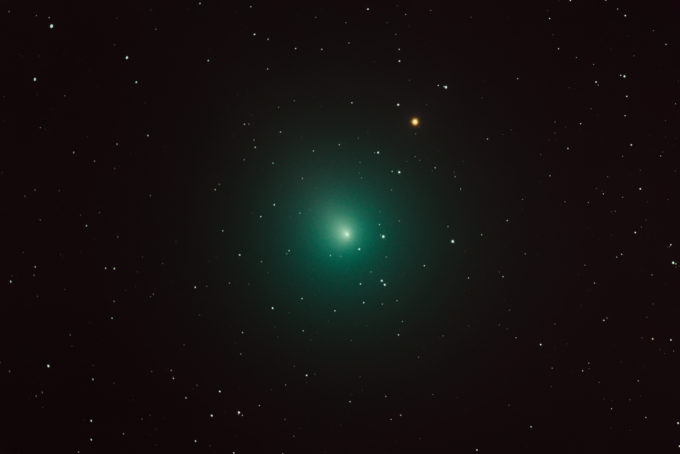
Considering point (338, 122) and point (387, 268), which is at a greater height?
point (338, 122)

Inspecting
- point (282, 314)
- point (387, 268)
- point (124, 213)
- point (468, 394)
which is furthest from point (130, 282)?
point (468, 394)

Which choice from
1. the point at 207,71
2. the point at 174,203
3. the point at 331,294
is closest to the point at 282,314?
the point at 331,294

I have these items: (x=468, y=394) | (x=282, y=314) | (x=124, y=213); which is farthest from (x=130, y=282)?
(x=468, y=394)

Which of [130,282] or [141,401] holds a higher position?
[130,282]

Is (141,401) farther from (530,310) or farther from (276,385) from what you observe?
(530,310)

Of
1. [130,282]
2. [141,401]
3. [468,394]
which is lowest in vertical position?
[468,394]

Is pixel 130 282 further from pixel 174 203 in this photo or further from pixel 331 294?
pixel 331 294
